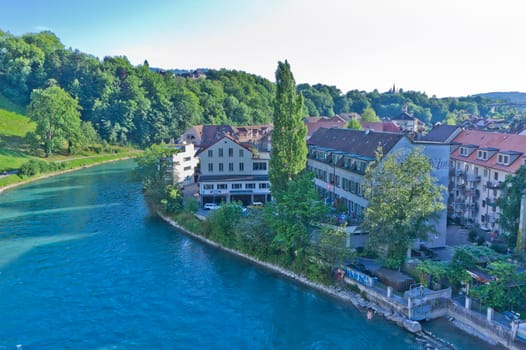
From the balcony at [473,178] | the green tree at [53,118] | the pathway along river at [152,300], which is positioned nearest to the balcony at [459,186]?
the balcony at [473,178]

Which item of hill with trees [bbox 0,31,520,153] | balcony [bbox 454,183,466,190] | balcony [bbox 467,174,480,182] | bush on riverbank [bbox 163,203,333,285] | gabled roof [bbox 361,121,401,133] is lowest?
bush on riverbank [bbox 163,203,333,285]

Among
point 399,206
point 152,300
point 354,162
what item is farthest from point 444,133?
point 152,300

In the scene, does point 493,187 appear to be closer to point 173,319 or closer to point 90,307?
point 173,319

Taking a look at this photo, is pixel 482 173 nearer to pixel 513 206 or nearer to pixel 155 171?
pixel 513 206

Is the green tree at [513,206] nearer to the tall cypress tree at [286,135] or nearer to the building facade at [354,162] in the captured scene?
the building facade at [354,162]

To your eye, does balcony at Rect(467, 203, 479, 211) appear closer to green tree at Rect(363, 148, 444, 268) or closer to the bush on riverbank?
green tree at Rect(363, 148, 444, 268)

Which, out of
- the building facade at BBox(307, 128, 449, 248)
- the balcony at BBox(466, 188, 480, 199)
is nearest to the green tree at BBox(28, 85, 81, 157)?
the building facade at BBox(307, 128, 449, 248)
